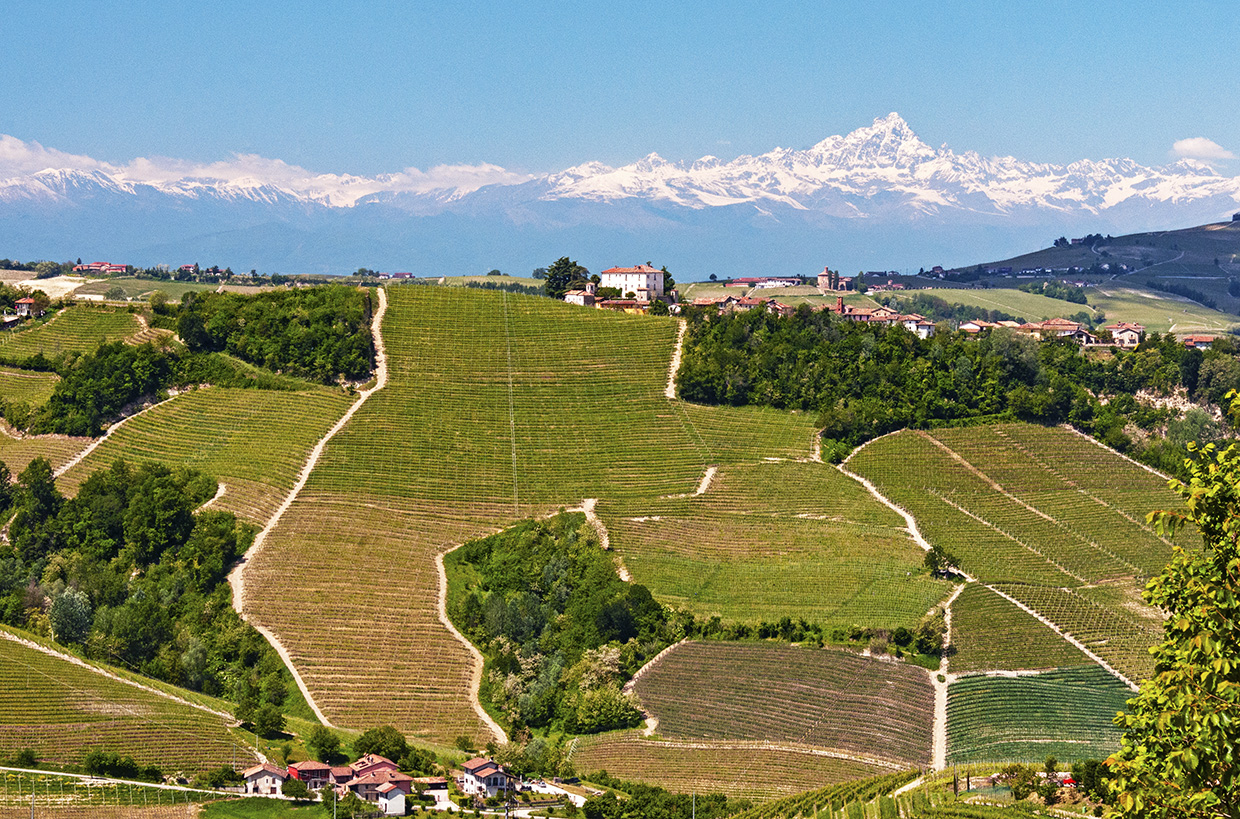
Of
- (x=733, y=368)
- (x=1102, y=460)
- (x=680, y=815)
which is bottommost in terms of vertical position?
(x=680, y=815)

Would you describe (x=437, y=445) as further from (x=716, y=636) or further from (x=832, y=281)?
(x=832, y=281)

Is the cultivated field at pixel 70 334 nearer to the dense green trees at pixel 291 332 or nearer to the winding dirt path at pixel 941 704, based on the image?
the dense green trees at pixel 291 332

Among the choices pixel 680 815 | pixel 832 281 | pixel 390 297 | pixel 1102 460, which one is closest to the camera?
pixel 680 815

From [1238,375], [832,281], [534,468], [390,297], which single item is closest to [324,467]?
[534,468]

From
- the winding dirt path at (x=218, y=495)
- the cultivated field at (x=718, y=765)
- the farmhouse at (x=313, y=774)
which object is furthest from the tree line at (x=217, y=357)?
the cultivated field at (x=718, y=765)

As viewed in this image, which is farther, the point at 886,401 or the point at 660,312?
the point at 660,312

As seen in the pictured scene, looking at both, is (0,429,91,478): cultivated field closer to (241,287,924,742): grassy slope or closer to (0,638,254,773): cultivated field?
(241,287,924,742): grassy slope

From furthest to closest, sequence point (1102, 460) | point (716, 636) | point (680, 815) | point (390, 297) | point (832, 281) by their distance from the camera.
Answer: point (832, 281) → point (390, 297) → point (1102, 460) → point (716, 636) → point (680, 815)

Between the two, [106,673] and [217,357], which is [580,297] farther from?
[106,673]

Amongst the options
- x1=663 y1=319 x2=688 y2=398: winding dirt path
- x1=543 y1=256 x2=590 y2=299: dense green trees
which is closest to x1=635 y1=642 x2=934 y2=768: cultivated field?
x1=663 y1=319 x2=688 y2=398: winding dirt path
